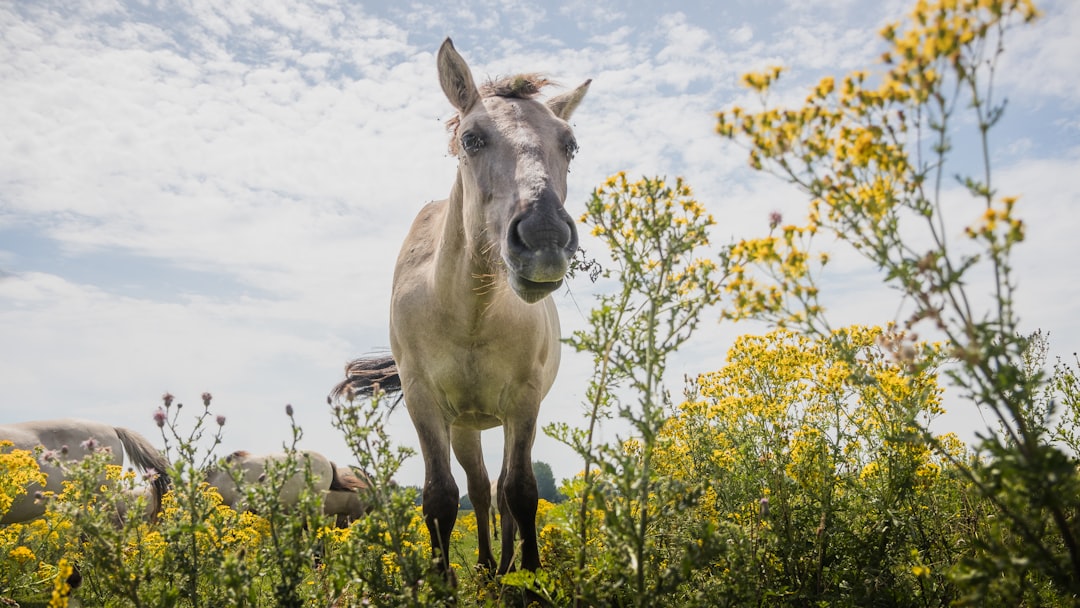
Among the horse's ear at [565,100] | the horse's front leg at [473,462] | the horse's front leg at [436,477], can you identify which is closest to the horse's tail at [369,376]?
the horse's front leg at [473,462]

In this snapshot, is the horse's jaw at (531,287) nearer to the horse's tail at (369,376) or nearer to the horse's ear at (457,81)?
the horse's ear at (457,81)

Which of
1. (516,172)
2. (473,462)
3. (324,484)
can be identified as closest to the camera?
(516,172)

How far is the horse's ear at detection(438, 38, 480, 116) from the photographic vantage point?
14.1 feet

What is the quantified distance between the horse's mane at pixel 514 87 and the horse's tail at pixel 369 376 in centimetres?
377

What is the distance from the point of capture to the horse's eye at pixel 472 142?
385 cm

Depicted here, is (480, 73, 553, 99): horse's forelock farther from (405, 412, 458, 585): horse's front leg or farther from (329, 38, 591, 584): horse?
(405, 412, 458, 585): horse's front leg

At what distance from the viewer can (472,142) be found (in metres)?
3.88

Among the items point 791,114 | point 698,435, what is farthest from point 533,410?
point 791,114

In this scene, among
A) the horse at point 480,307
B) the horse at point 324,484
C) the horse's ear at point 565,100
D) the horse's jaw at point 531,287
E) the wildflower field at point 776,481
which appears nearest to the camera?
the wildflower field at point 776,481

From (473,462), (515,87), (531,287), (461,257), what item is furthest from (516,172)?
(473,462)

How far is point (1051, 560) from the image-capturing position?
1474 millimetres

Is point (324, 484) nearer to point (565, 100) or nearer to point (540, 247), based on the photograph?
point (565, 100)

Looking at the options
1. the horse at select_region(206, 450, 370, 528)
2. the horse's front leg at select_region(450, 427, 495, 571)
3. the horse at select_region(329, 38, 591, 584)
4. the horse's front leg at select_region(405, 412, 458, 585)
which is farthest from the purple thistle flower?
the horse at select_region(206, 450, 370, 528)

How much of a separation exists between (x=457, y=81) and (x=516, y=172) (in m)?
1.39
